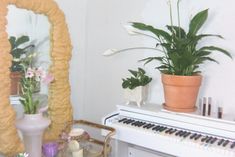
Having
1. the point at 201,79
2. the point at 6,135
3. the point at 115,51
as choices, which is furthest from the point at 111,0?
the point at 6,135

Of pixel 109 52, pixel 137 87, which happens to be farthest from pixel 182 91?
pixel 109 52

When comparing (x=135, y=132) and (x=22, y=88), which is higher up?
(x=22, y=88)

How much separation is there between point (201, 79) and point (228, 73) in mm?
163

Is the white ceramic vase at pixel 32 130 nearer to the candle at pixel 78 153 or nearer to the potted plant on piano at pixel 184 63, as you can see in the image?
the candle at pixel 78 153

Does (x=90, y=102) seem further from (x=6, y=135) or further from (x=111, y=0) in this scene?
(x=6, y=135)

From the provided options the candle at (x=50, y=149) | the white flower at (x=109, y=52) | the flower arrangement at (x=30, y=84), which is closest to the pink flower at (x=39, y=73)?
the flower arrangement at (x=30, y=84)

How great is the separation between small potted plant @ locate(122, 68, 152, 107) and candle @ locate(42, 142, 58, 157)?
1.69 ft

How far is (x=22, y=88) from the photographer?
1368 mm

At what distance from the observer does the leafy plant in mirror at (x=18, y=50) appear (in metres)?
1.40

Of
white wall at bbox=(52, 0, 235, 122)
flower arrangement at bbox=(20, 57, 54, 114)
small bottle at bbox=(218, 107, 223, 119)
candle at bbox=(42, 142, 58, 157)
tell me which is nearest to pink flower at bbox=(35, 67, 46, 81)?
flower arrangement at bbox=(20, 57, 54, 114)

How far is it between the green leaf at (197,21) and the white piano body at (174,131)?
435 mm

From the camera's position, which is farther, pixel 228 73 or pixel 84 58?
pixel 84 58

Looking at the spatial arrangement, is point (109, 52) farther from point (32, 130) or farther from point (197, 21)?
point (32, 130)

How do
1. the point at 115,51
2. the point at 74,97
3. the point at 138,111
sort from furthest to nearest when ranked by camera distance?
the point at 74,97
the point at 115,51
the point at 138,111
